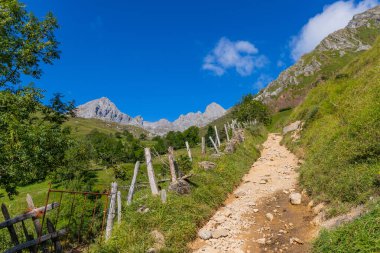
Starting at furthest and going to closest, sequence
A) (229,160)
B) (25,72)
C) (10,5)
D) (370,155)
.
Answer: (229,160) < (25,72) < (10,5) < (370,155)

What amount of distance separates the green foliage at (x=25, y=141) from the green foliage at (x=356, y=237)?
10.9 meters

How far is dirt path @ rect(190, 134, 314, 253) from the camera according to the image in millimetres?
9078

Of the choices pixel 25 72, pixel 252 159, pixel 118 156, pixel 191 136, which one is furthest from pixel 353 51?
pixel 25 72

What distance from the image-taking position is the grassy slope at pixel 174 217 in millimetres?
9016

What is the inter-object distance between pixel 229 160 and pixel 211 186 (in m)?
5.37

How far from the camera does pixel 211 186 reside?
13.7 meters

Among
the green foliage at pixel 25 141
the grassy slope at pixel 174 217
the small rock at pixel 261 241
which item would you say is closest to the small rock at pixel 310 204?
the small rock at pixel 261 241

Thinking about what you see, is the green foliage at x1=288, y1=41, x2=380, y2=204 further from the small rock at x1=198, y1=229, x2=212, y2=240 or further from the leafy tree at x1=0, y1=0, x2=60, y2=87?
the leafy tree at x1=0, y1=0, x2=60, y2=87

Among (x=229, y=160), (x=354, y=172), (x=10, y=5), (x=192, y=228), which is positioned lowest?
(x=192, y=228)

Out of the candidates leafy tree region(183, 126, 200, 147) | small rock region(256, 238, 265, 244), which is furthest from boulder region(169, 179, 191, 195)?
leafy tree region(183, 126, 200, 147)

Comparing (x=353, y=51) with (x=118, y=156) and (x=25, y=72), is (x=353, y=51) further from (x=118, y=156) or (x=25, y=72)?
(x=25, y=72)

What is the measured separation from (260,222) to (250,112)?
42.6 m

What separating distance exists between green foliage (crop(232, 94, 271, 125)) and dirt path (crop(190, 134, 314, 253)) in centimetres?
3671

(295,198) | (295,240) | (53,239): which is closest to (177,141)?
(295,198)
